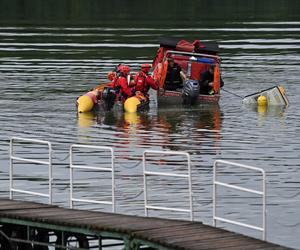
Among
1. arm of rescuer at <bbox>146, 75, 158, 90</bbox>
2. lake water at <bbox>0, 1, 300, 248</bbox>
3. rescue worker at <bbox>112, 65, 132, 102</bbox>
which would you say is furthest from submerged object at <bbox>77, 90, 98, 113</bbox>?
arm of rescuer at <bbox>146, 75, 158, 90</bbox>

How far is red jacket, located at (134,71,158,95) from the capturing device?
183 ft

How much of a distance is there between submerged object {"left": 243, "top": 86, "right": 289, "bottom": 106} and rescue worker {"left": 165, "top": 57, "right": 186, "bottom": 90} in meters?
3.11

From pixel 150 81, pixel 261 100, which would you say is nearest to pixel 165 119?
pixel 150 81

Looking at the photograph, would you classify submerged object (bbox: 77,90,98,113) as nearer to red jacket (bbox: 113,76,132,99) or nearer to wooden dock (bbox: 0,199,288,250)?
red jacket (bbox: 113,76,132,99)

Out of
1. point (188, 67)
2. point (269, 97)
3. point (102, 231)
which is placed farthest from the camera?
point (188, 67)

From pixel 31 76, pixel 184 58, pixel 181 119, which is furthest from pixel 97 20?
pixel 181 119

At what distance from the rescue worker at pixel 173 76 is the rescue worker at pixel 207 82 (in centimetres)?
86

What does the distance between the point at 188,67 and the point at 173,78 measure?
181 centimetres

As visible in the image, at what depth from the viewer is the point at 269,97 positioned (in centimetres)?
5869

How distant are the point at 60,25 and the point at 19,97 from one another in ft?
135

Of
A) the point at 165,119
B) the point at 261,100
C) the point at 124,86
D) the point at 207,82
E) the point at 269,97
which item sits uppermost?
the point at 124,86

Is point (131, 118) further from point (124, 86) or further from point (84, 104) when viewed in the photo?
point (84, 104)

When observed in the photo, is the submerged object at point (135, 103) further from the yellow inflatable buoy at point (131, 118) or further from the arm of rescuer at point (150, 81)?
the arm of rescuer at point (150, 81)

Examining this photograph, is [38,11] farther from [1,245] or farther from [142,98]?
[1,245]
